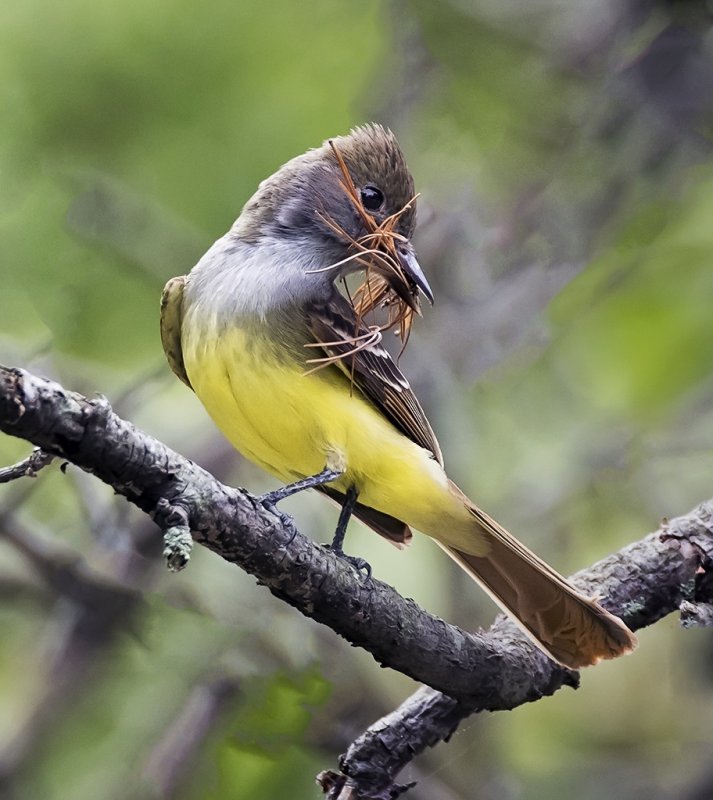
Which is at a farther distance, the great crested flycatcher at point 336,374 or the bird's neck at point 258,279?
the bird's neck at point 258,279

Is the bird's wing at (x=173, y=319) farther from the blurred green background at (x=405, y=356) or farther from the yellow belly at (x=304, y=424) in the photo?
the blurred green background at (x=405, y=356)

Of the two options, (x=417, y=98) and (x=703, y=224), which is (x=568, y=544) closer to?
(x=703, y=224)

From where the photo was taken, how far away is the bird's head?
12.7 feet

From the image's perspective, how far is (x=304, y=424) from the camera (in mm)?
3361

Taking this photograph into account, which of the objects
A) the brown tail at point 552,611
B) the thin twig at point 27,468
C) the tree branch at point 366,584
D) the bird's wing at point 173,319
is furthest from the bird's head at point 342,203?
the thin twig at point 27,468

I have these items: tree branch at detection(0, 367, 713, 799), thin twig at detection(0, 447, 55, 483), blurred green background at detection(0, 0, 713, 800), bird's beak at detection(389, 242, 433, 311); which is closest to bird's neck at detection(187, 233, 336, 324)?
bird's beak at detection(389, 242, 433, 311)

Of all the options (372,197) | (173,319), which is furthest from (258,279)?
(372,197)

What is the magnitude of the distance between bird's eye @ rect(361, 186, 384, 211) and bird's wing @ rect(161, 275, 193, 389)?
2.07ft

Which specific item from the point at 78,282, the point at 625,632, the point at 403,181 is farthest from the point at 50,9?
the point at 625,632

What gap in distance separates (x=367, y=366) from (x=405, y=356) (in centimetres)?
161

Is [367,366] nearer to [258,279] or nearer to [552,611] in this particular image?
[258,279]

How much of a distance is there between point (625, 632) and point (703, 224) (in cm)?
269

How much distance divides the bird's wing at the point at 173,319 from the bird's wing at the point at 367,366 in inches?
18.1

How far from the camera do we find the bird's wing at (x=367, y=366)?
11.4 feet
